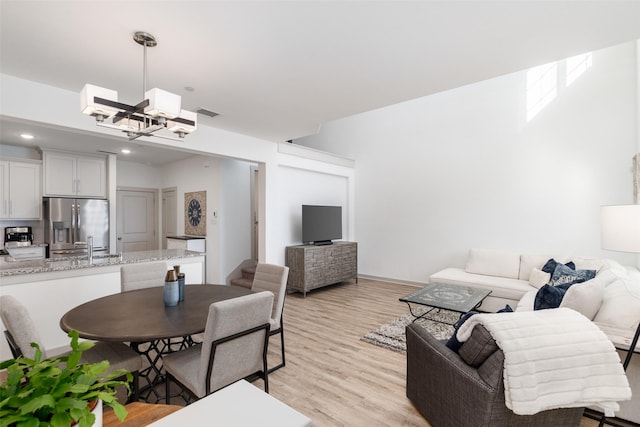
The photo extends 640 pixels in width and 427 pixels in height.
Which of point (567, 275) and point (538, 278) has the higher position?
point (567, 275)

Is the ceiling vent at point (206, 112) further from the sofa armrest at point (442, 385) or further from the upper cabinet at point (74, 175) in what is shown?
the upper cabinet at point (74, 175)

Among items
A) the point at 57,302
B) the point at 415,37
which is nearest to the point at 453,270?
the point at 415,37

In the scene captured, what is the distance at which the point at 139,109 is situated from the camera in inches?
72.2

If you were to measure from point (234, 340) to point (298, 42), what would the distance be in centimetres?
203

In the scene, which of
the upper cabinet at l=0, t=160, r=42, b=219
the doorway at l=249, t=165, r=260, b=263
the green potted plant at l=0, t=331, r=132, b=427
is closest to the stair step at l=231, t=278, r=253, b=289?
the doorway at l=249, t=165, r=260, b=263

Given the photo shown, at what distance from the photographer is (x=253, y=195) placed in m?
6.22

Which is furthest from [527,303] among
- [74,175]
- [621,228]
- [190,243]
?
[74,175]

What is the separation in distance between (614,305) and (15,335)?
3.72m

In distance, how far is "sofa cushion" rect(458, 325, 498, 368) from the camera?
59.8 inches

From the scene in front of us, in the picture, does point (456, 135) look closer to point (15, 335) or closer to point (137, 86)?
point (137, 86)

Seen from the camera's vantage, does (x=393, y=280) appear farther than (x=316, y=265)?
Yes

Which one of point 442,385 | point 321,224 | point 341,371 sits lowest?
point 341,371

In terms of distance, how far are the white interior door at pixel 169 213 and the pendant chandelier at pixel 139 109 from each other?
4930 mm

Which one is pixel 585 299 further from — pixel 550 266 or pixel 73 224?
pixel 73 224
